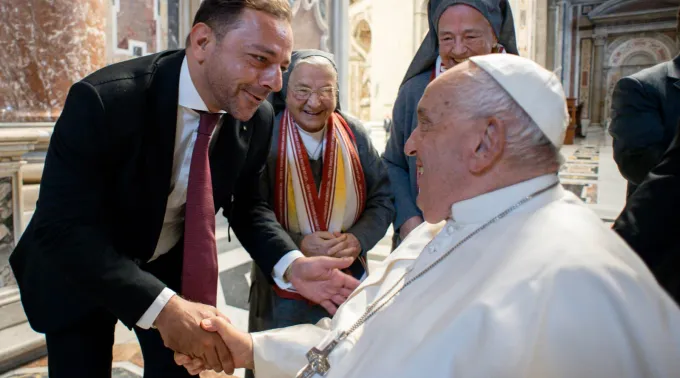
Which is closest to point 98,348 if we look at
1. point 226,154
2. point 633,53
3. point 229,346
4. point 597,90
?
point 229,346

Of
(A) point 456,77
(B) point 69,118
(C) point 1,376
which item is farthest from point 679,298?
(C) point 1,376

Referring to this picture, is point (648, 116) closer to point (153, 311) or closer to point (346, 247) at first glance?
point (346, 247)

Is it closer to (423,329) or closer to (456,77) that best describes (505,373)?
(423,329)

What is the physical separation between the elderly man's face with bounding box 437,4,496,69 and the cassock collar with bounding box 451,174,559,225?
1003mm

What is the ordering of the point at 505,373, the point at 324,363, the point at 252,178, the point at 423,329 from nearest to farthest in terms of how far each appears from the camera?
the point at 505,373, the point at 423,329, the point at 324,363, the point at 252,178

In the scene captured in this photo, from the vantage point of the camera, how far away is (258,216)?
2.02 m

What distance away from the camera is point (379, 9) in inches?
505

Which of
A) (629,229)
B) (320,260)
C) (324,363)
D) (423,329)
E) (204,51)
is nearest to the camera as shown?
(423,329)

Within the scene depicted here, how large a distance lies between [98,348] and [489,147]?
1.43 m

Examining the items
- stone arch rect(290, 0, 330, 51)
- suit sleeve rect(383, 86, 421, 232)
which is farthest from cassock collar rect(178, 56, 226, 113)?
stone arch rect(290, 0, 330, 51)

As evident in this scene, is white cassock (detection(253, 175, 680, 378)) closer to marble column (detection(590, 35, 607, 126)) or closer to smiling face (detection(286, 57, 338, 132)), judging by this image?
smiling face (detection(286, 57, 338, 132))

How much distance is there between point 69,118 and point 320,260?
0.94 m

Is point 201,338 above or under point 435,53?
under

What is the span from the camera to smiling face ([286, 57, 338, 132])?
6.92ft
